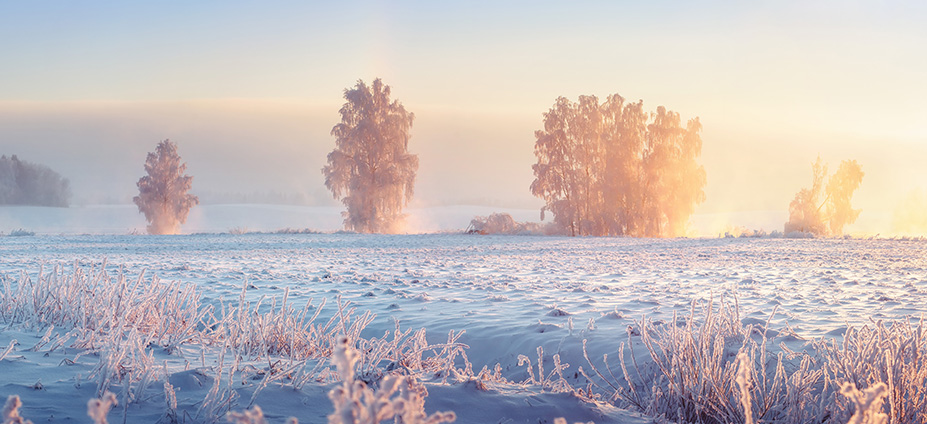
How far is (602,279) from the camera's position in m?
10.9

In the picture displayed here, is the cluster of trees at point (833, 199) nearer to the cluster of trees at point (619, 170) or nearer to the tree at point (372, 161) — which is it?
the cluster of trees at point (619, 170)

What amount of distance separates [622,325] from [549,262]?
29.2 feet

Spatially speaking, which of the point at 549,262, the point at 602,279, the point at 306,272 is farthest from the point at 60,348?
the point at 549,262

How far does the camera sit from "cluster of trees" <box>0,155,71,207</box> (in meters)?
54.5

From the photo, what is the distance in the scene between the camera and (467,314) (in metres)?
7.32

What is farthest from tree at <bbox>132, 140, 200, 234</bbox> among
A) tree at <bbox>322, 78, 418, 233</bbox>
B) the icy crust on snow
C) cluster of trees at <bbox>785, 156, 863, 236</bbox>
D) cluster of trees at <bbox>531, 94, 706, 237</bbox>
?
cluster of trees at <bbox>785, 156, 863, 236</bbox>

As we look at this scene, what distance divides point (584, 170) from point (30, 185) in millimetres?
49274

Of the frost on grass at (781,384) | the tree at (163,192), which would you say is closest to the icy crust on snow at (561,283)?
the frost on grass at (781,384)

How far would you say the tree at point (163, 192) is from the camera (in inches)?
1758

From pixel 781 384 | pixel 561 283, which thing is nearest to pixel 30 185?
pixel 561 283

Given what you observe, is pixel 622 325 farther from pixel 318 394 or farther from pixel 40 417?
pixel 40 417

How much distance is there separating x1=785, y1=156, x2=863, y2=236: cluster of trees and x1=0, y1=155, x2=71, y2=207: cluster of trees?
6040 centimetres

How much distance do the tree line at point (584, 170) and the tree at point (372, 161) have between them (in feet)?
0.21

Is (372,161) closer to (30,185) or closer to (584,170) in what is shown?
(584,170)
